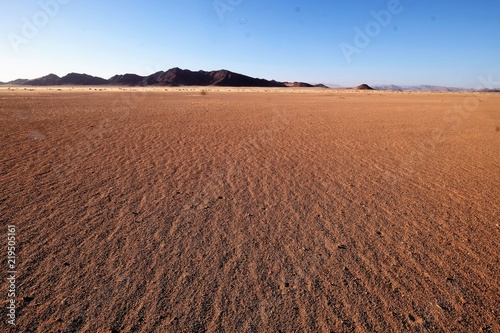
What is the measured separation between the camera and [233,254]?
166 inches

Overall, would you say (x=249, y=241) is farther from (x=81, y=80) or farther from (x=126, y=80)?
(x=81, y=80)

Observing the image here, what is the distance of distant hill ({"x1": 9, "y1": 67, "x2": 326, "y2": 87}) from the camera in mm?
145125

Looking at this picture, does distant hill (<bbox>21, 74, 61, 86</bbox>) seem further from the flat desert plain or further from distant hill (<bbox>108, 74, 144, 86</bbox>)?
the flat desert plain

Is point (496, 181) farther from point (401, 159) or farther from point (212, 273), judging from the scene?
point (212, 273)

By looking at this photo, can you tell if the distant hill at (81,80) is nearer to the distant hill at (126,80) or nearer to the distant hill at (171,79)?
the distant hill at (171,79)

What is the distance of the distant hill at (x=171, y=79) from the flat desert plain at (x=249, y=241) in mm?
138522

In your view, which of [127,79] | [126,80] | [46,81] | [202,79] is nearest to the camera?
[46,81]

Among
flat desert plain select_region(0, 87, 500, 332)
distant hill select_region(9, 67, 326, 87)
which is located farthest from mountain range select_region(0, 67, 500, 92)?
flat desert plain select_region(0, 87, 500, 332)

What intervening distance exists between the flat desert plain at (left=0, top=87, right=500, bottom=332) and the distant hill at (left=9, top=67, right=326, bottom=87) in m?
139

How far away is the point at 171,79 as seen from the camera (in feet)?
476

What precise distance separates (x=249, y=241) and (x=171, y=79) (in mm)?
152307

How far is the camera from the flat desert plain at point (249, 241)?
318 centimetres

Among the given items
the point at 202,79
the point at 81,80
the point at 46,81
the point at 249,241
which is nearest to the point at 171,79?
the point at 202,79

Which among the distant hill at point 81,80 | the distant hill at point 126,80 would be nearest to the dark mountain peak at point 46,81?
the distant hill at point 81,80
